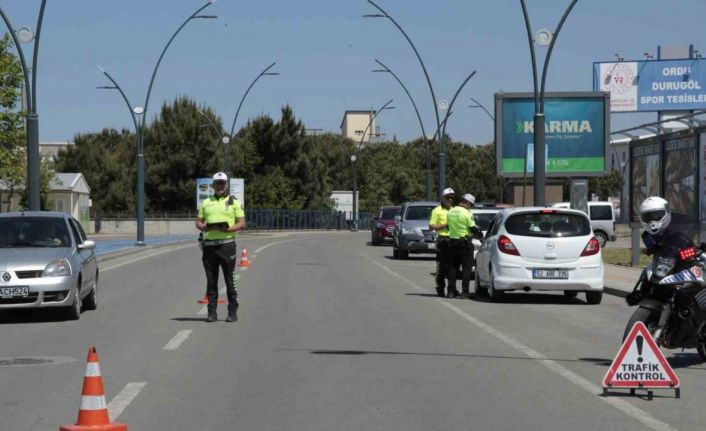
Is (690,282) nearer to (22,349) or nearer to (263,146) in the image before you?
(22,349)

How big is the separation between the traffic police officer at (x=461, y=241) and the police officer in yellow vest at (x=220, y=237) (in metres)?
5.64

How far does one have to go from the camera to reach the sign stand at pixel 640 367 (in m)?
8.90

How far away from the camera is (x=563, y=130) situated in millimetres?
55000

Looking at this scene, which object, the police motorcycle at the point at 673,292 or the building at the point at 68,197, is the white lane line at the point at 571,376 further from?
the building at the point at 68,197

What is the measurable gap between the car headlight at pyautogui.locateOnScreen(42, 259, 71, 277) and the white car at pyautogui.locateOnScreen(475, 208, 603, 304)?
6.93 metres

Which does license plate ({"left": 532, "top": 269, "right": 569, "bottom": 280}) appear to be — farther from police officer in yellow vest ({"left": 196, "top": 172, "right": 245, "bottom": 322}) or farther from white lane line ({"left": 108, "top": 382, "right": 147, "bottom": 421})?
white lane line ({"left": 108, "top": 382, "right": 147, "bottom": 421})

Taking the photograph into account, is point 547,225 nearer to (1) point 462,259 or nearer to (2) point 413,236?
(1) point 462,259

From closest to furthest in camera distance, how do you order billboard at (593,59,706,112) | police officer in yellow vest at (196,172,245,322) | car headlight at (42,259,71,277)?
police officer in yellow vest at (196,172,245,322) → car headlight at (42,259,71,277) → billboard at (593,59,706,112)

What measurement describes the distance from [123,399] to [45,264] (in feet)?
22.3

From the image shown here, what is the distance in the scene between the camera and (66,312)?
15.8 m

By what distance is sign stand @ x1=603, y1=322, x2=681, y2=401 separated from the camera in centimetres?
890

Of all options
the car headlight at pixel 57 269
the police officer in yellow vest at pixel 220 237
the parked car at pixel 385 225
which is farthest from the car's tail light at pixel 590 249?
the parked car at pixel 385 225

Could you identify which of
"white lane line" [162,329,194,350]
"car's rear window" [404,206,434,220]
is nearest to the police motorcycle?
"white lane line" [162,329,194,350]

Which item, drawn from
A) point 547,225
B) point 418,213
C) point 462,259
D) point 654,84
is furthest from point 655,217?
point 654,84
